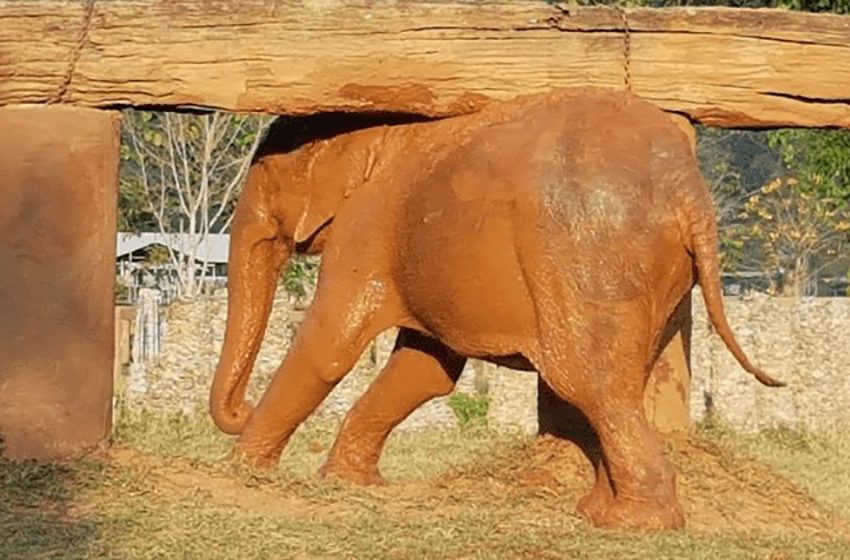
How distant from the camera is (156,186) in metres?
24.4

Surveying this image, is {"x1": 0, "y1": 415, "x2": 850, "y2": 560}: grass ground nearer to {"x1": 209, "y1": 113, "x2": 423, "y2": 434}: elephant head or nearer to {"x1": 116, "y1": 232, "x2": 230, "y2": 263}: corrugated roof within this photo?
{"x1": 209, "y1": 113, "x2": 423, "y2": 434}: elephant head

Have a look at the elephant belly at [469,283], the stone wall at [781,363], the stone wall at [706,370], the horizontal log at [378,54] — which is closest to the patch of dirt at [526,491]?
A: the elephant belly at [469,283]

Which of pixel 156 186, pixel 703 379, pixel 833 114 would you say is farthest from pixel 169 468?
pixel 156 186

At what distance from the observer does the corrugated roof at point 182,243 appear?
75.6 feet

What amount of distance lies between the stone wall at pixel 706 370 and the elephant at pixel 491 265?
813 centimetres

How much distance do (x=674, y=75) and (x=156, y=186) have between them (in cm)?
1711

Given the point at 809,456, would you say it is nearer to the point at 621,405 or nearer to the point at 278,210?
the point at 278,210

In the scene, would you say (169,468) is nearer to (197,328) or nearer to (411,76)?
(411,76)

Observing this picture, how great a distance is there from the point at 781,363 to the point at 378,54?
35.7ft

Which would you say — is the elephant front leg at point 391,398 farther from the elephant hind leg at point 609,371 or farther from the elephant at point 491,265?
the elephant hind leg at point 609,371

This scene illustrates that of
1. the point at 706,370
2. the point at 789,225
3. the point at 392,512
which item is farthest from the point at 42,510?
the point at 789,225

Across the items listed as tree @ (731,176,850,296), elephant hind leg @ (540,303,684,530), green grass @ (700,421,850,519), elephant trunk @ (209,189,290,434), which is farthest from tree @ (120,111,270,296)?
elephant hind leg @ (540,303,684,530)

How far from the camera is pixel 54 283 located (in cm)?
786

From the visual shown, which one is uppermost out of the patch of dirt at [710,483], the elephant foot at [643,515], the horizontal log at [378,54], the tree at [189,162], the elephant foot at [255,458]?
the horizontal log at [378,54]
